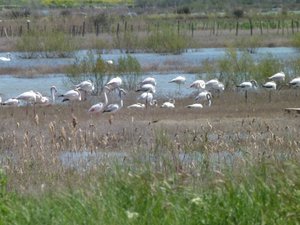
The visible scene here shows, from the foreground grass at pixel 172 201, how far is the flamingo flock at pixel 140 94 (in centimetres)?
1656

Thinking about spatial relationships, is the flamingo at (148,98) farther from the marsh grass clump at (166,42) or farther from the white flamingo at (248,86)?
the marsh grass clump at (166,42)

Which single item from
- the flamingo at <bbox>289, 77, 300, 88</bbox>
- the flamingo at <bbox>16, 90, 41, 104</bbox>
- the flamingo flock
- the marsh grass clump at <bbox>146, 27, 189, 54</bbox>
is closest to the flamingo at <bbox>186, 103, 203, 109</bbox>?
the flamingo flock

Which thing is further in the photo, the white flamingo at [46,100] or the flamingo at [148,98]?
the white flamingo at [46,100]

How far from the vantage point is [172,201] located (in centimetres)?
900

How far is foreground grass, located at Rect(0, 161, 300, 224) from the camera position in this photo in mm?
8547

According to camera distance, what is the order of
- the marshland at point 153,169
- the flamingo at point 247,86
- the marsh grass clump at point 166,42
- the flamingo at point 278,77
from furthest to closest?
the marsh grass clump at point 166,42, the flamingo at point 278,77, the flamingo at point 247,86, the marshland at point 153,169

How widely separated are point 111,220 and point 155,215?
430 millimetres

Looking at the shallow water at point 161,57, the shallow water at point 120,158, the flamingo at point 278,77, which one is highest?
the shallow water at point 120,158

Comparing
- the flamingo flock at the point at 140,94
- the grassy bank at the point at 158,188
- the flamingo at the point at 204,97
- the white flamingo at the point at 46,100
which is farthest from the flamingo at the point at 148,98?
the grassy bank at the point at 158,188

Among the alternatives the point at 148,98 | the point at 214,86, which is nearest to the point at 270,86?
the point at 214,86

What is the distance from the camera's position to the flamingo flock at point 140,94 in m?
27.3

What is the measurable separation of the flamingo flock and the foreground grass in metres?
16.6

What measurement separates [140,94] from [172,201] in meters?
21.7

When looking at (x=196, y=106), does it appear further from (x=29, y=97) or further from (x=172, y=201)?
(x=172, y=201)
